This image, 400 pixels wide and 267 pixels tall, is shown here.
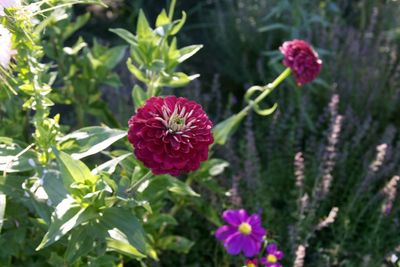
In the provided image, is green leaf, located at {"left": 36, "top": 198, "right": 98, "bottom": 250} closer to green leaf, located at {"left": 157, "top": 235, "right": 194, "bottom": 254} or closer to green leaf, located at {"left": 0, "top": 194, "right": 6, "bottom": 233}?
green leaf, located at {"left": 0, "top": 194, "right": 6, "bottom": 233}

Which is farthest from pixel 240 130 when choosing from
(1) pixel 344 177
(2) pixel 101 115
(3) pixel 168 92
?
(2) pixel 101 115

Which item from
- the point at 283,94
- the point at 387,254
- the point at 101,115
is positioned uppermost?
the point at 101,115

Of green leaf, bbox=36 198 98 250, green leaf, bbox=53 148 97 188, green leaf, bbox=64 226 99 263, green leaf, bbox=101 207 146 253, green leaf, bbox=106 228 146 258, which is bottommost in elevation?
green leaf, bbox=106 228 146 258

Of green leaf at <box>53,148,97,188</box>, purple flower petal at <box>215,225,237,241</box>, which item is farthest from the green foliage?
purple flower petal at <box>215,225,237,241</box>

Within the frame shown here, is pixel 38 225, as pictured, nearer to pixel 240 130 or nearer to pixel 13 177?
pixel 13 177

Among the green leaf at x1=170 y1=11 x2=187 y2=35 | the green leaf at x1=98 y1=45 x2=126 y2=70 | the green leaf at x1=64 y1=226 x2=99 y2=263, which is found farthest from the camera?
the green leaf at x1=98 y1=45 x2=126 y2=70

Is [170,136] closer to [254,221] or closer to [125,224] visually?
[125,224]

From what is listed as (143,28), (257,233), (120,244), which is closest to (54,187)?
(120,244)
